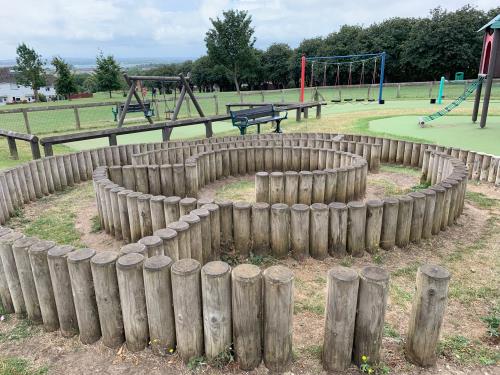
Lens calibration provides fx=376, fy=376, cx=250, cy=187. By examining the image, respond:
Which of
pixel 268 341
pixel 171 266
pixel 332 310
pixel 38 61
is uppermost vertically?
pixel 38 61

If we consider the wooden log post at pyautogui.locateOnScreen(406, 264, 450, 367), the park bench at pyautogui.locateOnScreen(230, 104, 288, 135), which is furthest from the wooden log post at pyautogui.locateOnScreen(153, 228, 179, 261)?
the park bench at pyautogui.locateOnScreen(230, 104, 288, 135)

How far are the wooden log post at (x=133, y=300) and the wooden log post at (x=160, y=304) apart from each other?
0.18ft

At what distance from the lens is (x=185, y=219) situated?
3.80 meters

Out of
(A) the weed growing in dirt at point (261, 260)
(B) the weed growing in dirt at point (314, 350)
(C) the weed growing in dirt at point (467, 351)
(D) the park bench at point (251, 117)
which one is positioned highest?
(D) the park bench at point (251, 117)

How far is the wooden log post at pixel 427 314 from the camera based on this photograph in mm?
2318

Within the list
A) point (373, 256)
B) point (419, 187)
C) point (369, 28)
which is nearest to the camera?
point (373, 256)

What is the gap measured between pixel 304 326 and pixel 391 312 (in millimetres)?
798

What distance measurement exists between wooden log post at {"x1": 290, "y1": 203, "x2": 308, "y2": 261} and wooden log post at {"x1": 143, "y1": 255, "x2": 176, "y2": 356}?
188 centimetres

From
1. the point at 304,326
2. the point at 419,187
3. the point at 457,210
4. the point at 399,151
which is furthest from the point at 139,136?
the point at 304,326

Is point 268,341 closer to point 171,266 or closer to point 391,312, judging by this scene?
point 171,266

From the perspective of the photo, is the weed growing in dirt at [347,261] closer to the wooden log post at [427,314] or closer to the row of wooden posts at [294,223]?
the row of wooden posts at [294,223]

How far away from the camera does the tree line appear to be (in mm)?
40250

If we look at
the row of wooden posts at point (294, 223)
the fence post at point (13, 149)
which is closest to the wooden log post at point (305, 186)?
the row of wooden posts at point (294, 223)

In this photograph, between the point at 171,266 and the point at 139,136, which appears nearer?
the point at 171,266
